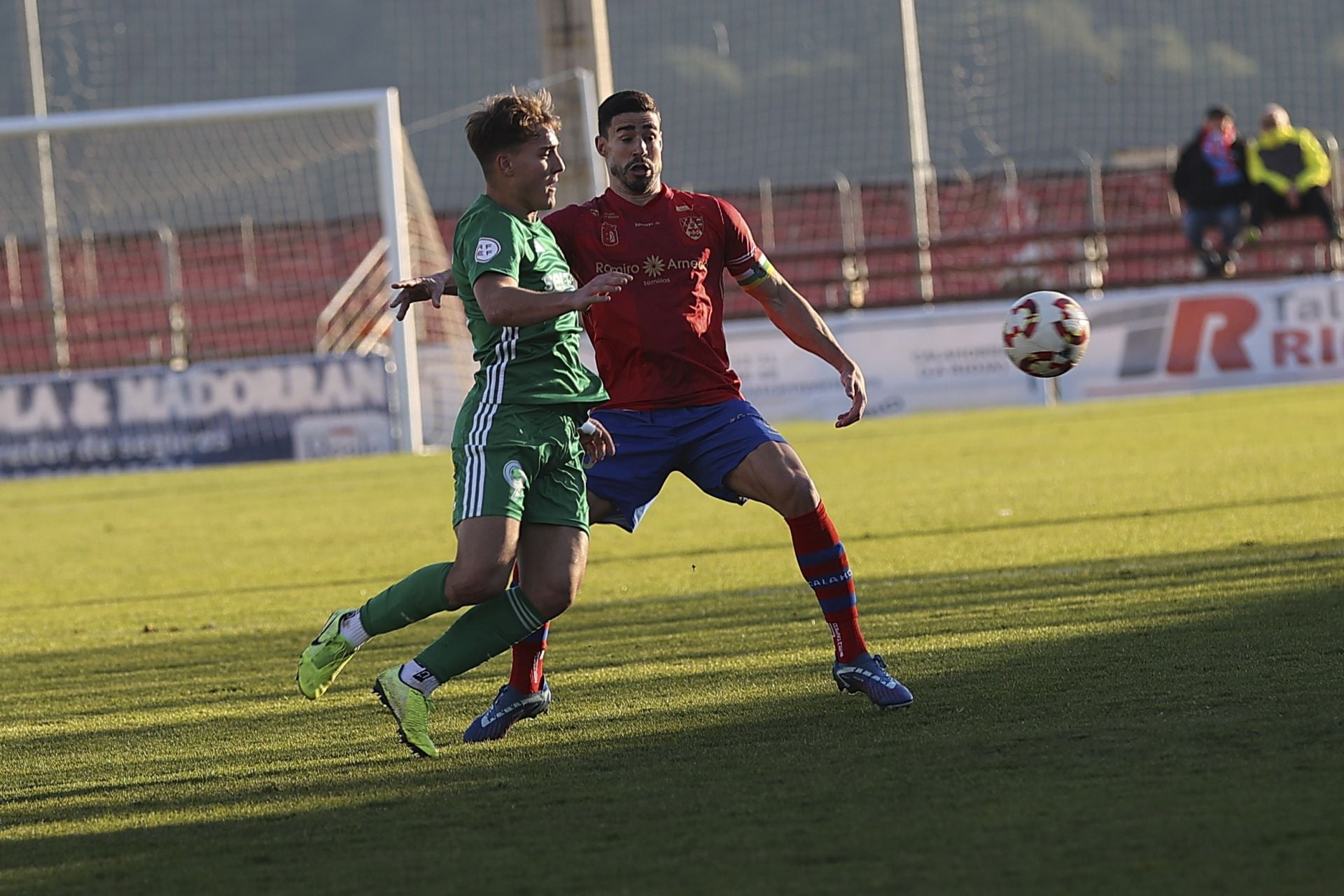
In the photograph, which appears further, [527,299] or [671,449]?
[671,449]

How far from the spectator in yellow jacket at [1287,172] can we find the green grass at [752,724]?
12.8 m

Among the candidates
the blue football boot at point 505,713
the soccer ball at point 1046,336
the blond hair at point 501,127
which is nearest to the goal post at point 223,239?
the soccer ball at point 1046,336

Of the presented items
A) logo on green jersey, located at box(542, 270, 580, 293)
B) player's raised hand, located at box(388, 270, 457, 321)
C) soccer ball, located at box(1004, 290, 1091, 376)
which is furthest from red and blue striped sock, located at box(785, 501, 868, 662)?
soccer ball, located at box(1004, 290, 1091, 376)

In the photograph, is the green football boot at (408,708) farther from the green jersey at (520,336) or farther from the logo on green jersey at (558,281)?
the logo on green jersey at (558,281)

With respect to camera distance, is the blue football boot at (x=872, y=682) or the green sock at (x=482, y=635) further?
the blue football boot at (x=872, y=682)

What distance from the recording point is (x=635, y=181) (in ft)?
18.9

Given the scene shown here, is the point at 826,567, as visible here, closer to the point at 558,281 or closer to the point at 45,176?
the point at 558,281

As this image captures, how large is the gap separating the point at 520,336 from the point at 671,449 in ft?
2.47

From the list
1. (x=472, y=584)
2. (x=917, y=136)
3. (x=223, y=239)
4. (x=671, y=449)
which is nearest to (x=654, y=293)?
(x=671, y=449)

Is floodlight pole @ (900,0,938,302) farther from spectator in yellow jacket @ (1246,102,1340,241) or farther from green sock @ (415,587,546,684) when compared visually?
green sock @ (415,587,546,684)

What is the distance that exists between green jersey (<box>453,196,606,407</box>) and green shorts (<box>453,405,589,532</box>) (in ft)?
0.15

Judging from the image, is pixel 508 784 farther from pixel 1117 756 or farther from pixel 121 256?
pixel 121 256

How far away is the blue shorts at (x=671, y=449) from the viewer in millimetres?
5762

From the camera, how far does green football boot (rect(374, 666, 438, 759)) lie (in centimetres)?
510
